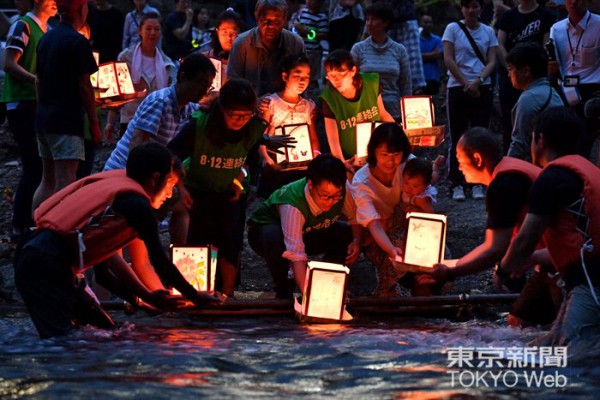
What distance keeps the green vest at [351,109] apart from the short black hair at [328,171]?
1465 millimetres

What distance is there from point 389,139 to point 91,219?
2606mm

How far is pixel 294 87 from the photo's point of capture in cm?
1013

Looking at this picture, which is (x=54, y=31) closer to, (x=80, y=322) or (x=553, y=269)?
(x=80, y=322)

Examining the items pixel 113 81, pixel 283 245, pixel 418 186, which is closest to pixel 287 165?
pixel 283 245

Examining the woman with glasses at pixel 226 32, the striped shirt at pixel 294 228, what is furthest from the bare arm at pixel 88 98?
the striped shirt at pixel 294 228

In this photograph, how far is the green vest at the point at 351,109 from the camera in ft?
33.9

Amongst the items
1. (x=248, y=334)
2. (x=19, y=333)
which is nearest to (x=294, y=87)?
(x=248, y=334)

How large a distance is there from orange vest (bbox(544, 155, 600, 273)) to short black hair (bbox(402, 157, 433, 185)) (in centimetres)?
188

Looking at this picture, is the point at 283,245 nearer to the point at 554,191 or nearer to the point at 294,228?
the point at 294,228

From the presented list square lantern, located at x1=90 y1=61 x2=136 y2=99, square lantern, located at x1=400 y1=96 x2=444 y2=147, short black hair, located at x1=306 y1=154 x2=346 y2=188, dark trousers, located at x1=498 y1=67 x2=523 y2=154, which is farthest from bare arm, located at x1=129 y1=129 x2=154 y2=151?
dark trousers, located at x1=498 y1=67 x2=523 y2=154

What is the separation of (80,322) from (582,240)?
3.27m

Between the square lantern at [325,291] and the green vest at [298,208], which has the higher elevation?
the green vest at [298,208]

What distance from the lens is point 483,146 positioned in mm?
7859

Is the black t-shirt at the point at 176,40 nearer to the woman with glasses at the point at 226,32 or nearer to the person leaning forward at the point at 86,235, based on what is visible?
the woman with glasses at the point at 226,32
